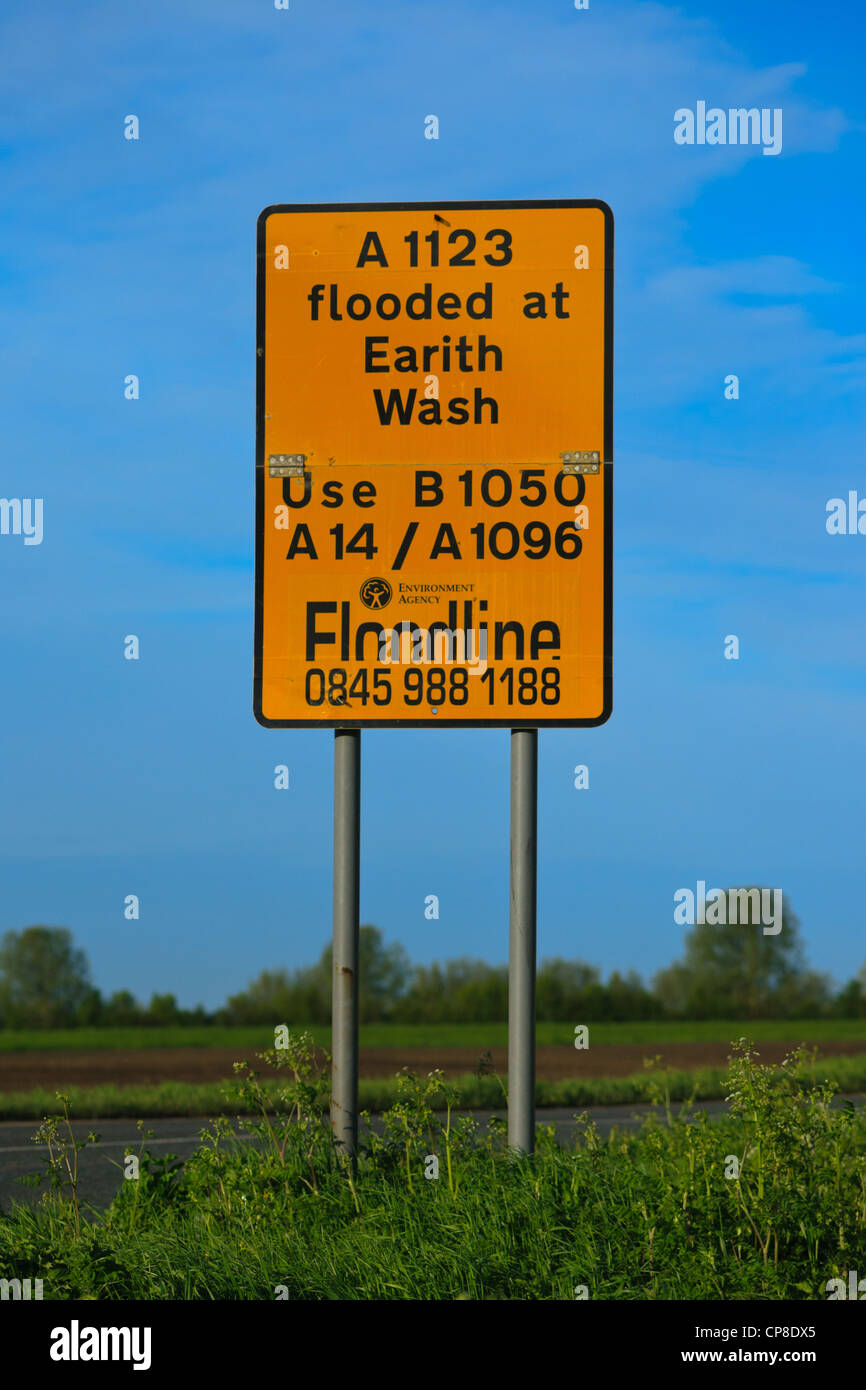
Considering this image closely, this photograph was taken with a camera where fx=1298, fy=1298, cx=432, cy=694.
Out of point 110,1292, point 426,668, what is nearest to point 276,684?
point 426,668

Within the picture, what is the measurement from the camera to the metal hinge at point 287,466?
7609 mm

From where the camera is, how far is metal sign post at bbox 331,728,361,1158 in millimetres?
7289

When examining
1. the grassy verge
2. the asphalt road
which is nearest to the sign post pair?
the asphalt road

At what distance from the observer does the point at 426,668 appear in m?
7.48

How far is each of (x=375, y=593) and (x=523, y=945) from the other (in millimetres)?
2181

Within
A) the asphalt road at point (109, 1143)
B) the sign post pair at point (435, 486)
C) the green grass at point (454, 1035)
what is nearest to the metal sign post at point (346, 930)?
the sign post pair at point (435, 486)

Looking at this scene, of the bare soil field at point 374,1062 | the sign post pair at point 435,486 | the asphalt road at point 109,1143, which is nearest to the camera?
the sign post pair at point 435,486

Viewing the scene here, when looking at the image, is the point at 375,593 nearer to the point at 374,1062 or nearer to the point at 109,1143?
the point at 109,1143

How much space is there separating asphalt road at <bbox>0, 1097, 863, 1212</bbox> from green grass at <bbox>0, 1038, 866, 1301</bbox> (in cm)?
160

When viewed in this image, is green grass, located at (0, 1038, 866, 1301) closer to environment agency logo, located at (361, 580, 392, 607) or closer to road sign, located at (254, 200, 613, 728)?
road sign, located at (254, 200, 613, 728)

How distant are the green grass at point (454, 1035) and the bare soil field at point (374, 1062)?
1.65 meters

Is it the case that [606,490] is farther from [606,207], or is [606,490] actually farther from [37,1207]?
[37,1207]

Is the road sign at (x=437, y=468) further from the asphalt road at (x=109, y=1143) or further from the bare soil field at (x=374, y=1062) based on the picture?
the bare soil field at (x=374, y=1062)
